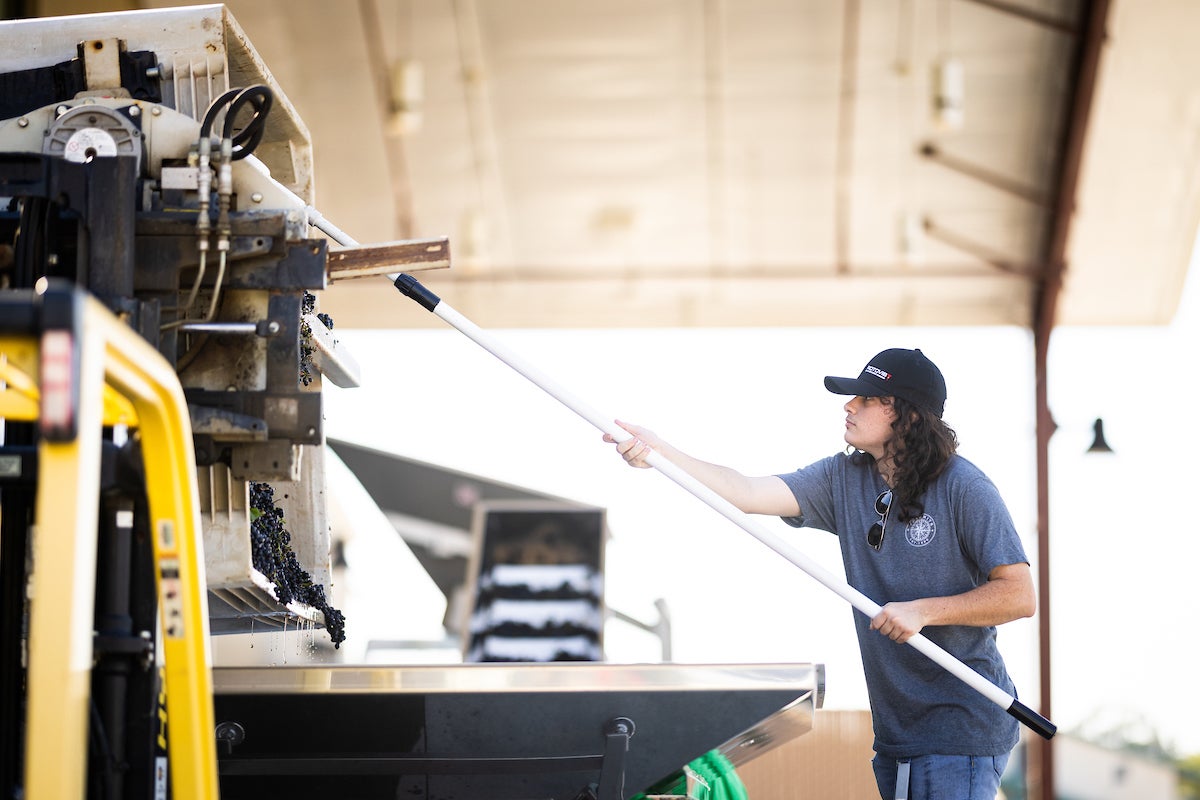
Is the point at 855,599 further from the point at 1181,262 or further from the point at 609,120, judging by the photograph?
the point at 1181,262

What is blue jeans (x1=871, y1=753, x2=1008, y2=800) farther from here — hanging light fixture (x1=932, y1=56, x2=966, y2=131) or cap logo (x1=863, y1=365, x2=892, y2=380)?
hanging light fixture (x1=932, y1=56, x2=966, y2=131)

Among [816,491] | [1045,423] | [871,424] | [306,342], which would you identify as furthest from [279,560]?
[1045,423]

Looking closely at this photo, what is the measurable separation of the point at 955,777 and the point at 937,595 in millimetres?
477

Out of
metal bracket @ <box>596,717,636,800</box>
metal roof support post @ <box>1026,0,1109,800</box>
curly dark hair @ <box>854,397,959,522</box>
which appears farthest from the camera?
metal roof support post @ <box>1026,0,1109,800</box>

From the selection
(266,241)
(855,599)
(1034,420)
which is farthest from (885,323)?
(266,241)

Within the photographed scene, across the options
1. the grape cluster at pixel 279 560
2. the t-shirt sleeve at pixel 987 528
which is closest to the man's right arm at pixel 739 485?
the t-shirt sleeve at pixel 987 528

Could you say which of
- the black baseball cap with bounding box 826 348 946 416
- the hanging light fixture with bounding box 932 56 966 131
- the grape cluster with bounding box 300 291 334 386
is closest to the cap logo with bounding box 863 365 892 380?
the black baseball cap with bounding box 826 348 946 416

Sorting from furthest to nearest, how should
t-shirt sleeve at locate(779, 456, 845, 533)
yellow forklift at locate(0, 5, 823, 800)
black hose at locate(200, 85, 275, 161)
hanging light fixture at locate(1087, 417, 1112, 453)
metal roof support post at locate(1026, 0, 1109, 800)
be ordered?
metal roof support post at locate(1026, 0, 1109, 800) < hanging light fixture at locate(1087, 417, 1112, 453) < t-shirt sleeve at locate(779, 456, 845, 533) < black hose at locate(200, 85, 275, 161) < yellow forklift at locate(0, 5, 823, 800)

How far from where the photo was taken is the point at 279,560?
387cm

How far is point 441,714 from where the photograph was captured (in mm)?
3172

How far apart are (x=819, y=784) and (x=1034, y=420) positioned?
26.0 feet

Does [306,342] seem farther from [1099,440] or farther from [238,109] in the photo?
[1099,440]

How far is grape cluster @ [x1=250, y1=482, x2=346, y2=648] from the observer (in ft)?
12.0

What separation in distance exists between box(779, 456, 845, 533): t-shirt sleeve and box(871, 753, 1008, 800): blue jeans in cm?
79
